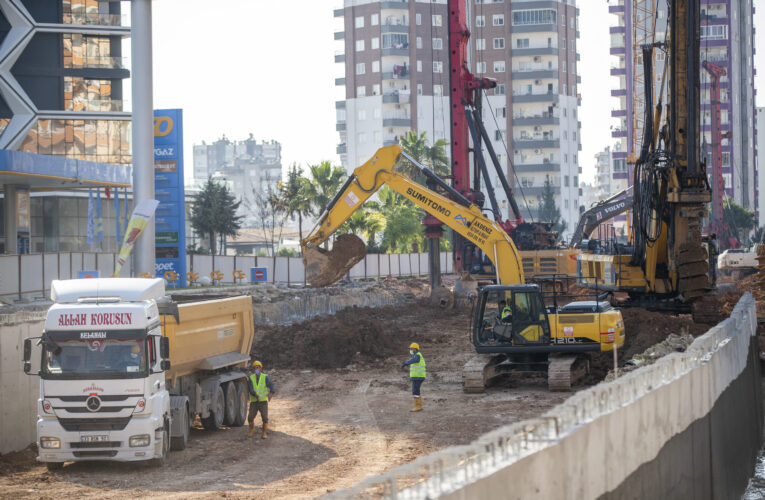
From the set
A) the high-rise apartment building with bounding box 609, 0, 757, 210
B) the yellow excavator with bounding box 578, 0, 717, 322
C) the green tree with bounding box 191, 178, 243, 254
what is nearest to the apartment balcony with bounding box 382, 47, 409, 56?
the high-rise apartment building with bounding box 609, 0, 757, 210

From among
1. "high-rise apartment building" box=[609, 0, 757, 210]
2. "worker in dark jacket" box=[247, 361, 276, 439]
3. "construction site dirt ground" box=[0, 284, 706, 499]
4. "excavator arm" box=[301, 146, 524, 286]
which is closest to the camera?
"construction site dirt ground" box=[0, 284, 706, 499]

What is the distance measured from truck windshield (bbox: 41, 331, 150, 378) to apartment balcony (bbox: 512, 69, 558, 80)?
119555 millimetres

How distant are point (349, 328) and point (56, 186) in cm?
2961

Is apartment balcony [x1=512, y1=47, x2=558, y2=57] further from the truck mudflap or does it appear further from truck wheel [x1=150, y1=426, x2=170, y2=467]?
the truck mudflap

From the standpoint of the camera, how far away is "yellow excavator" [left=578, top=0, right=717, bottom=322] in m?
29.1

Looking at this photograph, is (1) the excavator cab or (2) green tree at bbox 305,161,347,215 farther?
(2) green tree at bbox 305,161,347,215

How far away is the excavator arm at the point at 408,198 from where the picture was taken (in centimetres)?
3231

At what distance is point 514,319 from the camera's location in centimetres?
2417

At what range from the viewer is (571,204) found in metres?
138

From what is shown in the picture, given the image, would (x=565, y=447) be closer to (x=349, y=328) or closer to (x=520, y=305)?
(x=520, y=305)

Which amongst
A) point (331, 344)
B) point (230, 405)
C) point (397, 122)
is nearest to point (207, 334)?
point (230, 405)

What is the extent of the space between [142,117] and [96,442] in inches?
1285

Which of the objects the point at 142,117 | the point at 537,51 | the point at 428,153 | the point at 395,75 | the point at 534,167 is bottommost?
the point at 142,117

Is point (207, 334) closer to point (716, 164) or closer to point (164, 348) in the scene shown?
point (164, 348)
